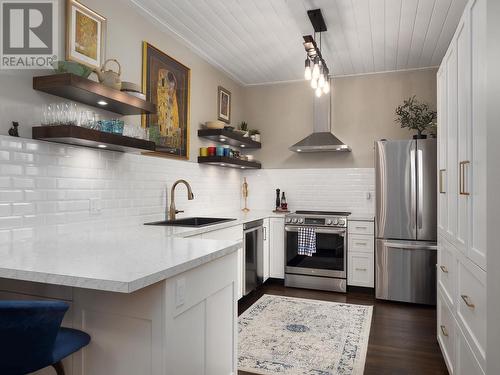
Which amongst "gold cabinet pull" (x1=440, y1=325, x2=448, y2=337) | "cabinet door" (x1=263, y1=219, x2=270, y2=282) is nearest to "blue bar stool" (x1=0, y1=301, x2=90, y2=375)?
"gold cabinet pull" (x1=440, y1=325, x2=448, y2=337)

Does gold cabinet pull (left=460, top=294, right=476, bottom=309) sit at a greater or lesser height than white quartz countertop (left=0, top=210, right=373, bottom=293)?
lesser

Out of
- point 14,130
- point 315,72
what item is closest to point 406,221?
point 315,72

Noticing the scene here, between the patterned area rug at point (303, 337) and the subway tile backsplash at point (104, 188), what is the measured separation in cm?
137

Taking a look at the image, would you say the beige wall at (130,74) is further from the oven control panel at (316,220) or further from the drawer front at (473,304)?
the drawer front at (473,304)

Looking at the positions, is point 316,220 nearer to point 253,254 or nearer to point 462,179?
point 253,254

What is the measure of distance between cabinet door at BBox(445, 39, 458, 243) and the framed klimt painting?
2.27 meters

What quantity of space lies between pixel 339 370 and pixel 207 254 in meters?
1.48

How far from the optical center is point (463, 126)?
206cm

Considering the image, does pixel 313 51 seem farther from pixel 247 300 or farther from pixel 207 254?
pixel 247 300

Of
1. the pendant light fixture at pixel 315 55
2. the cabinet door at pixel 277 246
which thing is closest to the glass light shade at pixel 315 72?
the pendant light fixture at pixel 315 55

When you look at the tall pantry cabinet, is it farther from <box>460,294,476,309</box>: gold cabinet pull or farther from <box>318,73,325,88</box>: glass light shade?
<box>318,73,325,88</box>: glass light shade

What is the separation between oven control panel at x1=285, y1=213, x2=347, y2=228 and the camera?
4469 millimetres

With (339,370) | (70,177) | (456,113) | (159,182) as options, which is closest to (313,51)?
(456,113)

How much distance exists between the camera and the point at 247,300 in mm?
4176
